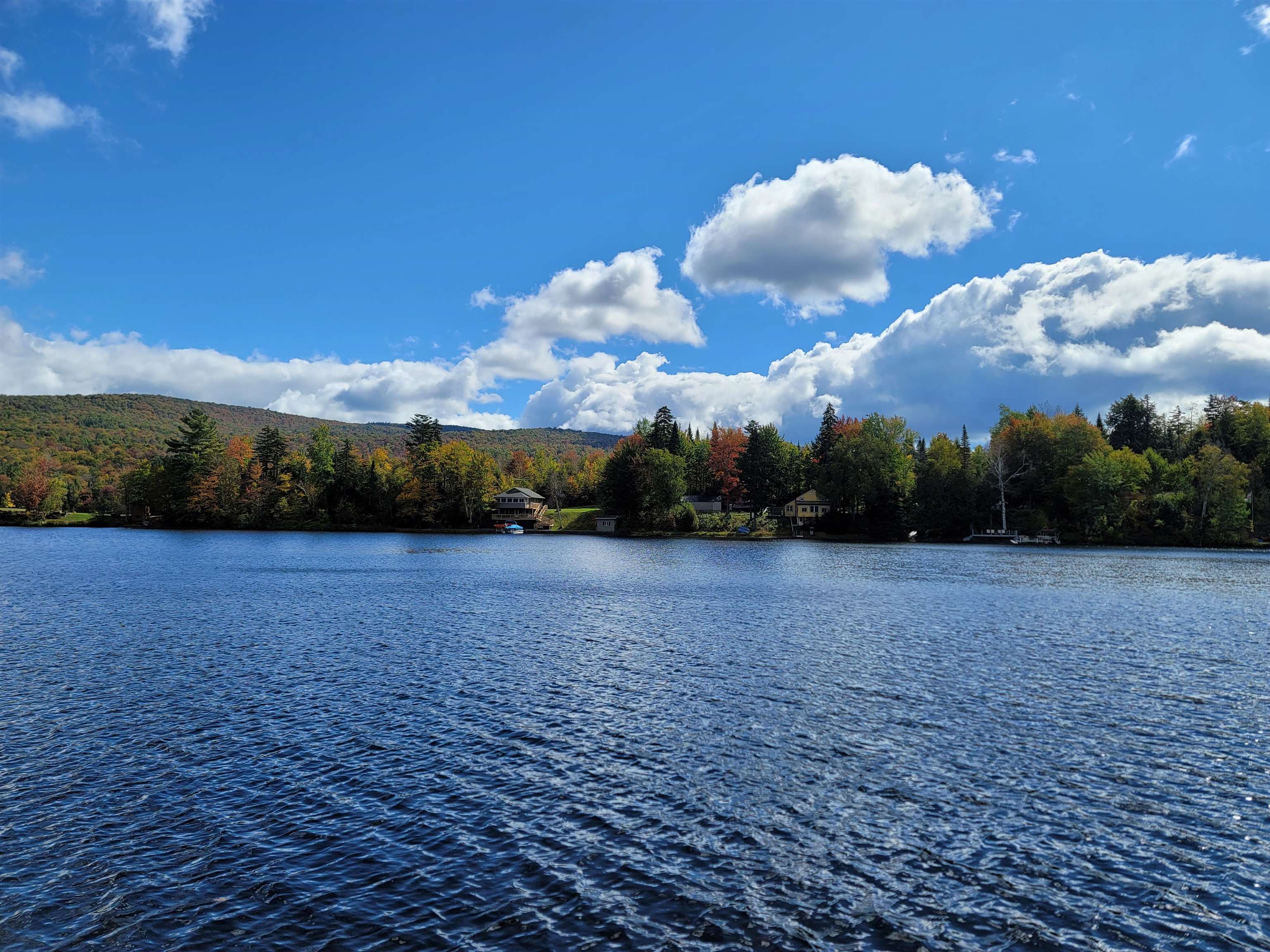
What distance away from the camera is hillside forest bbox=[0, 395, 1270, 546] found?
129500mm

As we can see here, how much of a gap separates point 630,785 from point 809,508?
139 m

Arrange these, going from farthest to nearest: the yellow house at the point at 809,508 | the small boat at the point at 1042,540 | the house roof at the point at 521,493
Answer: the house roof at the point at 521,493
the yellow house at the point at 809,508
the small boat at the point at 1042,540

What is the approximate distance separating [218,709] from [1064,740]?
2634 centimetres

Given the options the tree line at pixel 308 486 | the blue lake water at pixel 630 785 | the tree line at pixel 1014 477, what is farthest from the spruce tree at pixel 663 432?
the blue lake water at pixel 630 785

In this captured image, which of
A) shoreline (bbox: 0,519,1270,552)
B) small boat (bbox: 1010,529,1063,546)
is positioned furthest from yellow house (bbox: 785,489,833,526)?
small boat (bbox: 1010,529,1063,546)

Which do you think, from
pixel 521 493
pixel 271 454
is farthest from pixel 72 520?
pixel 521 493

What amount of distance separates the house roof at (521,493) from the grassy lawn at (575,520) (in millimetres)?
7651

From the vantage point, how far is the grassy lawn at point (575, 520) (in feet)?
548

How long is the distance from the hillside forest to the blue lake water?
346 ft

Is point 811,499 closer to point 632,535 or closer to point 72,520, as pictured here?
point 632,535

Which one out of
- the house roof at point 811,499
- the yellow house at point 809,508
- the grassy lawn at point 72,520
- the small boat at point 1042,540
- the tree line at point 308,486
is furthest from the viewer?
the grassy lawn at point 72,520

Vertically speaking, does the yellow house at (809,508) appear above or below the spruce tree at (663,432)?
below

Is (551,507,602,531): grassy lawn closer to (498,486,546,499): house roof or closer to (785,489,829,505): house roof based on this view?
(498,486,546,499): house roof

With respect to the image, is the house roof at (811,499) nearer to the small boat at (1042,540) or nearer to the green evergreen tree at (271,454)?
the small boat at (1042,540)
